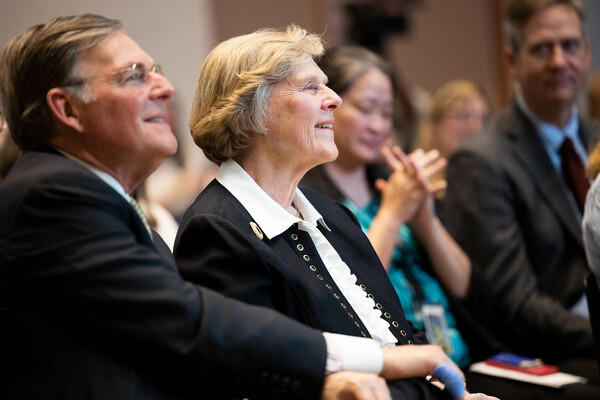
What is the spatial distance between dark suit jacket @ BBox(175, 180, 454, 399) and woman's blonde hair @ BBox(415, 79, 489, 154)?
12.4ft

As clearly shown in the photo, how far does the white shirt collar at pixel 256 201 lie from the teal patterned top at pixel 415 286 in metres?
1.09

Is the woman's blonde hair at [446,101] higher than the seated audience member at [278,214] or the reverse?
the reverse

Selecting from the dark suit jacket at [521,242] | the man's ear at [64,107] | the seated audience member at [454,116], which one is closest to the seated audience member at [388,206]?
the dark suit jacket at [521,242]

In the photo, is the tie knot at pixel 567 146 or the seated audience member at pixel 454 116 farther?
the seated audience member at pixel 454 116

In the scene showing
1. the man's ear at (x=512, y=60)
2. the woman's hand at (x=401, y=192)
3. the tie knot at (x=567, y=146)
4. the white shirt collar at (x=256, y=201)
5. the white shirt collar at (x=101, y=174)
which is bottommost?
the woman's hand at (x=401, y=192)

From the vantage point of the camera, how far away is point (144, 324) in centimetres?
134

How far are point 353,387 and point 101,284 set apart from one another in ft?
1.69

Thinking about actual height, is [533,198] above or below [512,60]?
below

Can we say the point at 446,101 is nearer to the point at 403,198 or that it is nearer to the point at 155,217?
the point at 403,198

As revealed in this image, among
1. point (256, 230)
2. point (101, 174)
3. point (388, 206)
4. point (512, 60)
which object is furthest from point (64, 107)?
point (512, 60)

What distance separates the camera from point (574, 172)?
3.21m

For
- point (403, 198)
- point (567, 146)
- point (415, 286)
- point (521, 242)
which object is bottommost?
point (415, 286)

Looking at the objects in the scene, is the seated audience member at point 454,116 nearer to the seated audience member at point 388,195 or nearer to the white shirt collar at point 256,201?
the seated audience member at point 388,195

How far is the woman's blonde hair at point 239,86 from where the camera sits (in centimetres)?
179
